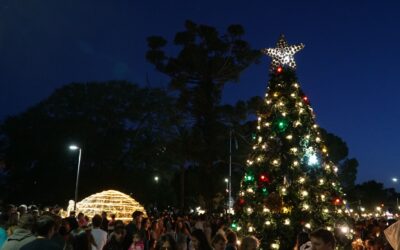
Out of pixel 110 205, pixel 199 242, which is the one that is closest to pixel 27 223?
pixel 199 242

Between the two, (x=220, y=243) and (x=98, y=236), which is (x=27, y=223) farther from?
(x=98, y=236)

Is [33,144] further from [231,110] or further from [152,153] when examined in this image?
[231,110]

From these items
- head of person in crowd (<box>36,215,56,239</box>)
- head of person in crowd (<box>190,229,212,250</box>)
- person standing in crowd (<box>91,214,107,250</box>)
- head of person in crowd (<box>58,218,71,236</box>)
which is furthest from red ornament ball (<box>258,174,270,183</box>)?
head of person in crowd (<box>36,215,56,239</box>)

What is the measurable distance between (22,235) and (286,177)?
9964 millimetres

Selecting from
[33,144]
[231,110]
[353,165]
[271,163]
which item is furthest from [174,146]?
[353,165]

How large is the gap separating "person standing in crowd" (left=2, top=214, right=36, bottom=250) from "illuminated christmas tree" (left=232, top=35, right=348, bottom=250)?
29.4 ft

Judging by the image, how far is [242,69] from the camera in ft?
102

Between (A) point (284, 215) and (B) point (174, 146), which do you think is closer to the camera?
(A) point (284, 215)

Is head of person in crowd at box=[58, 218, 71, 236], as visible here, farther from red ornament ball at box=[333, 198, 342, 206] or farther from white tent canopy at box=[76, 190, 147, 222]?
white tent canopy at box=[76, 190, 147, 222]

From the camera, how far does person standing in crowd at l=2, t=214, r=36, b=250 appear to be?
4.94m

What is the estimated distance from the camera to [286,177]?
1362 centimetres

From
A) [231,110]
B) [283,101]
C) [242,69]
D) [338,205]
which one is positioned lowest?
[338,205]

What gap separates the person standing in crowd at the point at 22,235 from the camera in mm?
4939

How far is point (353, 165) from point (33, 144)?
45.9 meters
